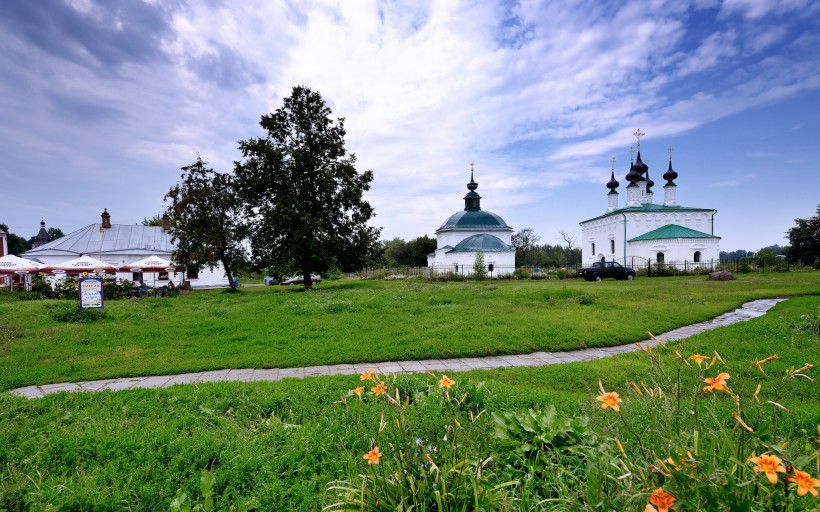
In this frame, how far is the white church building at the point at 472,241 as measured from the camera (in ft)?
132

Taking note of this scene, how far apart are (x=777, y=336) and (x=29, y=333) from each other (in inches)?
570

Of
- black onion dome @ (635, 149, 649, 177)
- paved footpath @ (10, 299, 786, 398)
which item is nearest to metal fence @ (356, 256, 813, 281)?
black onion dome @ (635, 149, 649, 177)

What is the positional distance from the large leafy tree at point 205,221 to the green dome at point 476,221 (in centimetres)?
2666

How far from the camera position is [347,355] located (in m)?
6.74

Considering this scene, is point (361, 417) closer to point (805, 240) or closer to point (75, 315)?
point (75, 315)

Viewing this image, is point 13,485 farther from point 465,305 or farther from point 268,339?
point 465,305

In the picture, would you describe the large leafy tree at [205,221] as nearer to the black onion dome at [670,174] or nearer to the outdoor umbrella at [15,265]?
the outdoor umbrella at [15,265]

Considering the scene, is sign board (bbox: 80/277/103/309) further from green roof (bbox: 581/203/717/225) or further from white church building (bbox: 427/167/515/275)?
green roof (bbox: 581/203/717/225)

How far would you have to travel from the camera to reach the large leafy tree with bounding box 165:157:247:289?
22047mm

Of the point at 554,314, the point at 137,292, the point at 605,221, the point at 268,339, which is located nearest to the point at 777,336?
the point at 554,314

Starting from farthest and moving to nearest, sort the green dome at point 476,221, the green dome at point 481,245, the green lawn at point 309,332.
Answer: the green dome at point 476,221 < the green dome at point 481,245 < the green lawn at point 309,332

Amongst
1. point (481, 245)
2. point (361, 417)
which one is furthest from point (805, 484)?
point (481, 245)

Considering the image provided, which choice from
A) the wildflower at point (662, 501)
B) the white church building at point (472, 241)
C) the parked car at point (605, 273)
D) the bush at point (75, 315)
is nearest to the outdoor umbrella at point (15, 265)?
the bush at point (75, 315)

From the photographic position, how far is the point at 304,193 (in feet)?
74.0
